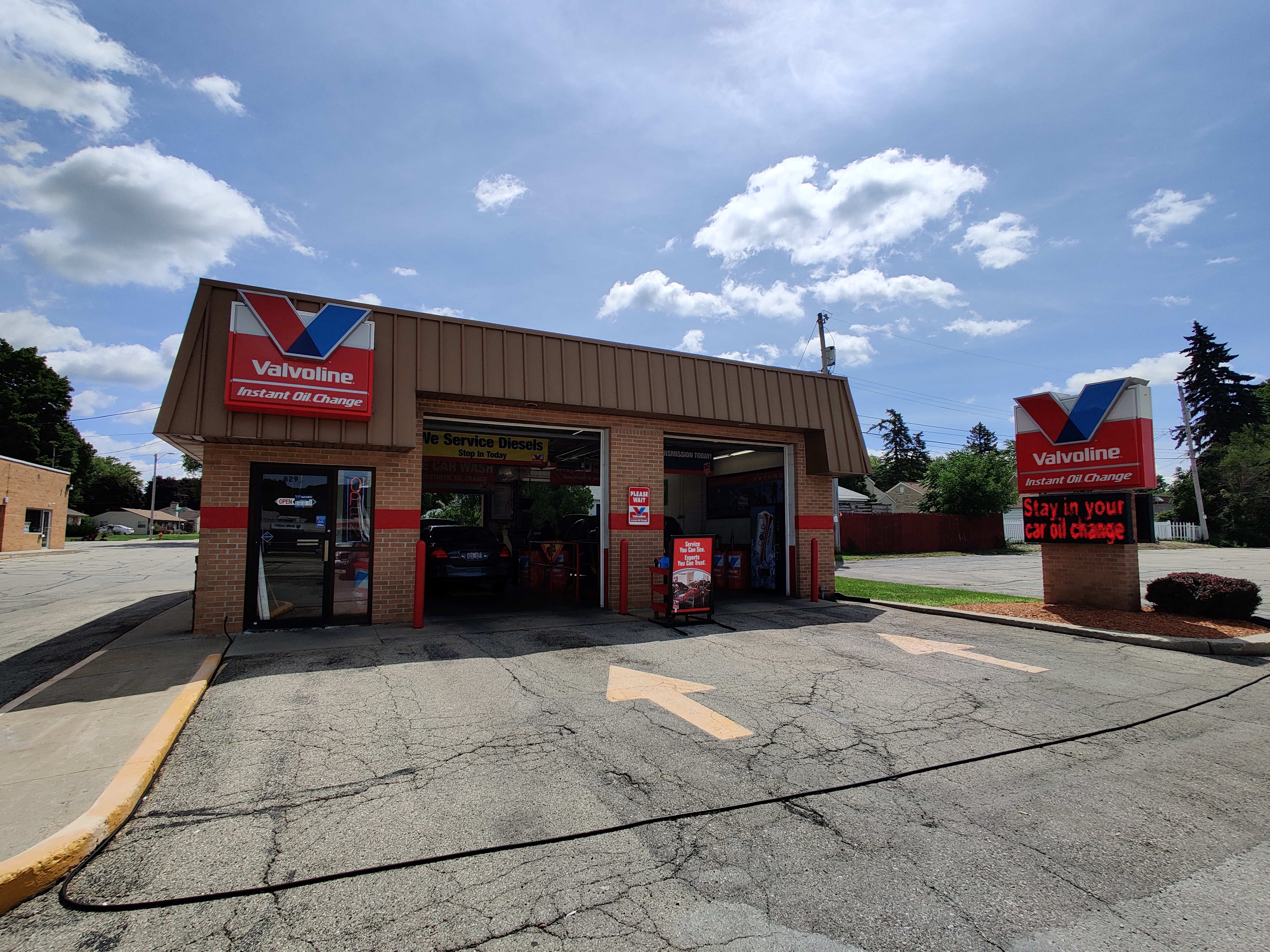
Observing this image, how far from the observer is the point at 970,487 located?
36.9 m

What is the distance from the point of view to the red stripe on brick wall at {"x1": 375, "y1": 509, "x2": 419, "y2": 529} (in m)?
9.54

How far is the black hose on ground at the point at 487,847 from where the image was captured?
2.88m

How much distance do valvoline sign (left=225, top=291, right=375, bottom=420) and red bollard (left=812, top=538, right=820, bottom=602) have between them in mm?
8737

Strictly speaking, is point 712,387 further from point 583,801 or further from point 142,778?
point 142,778

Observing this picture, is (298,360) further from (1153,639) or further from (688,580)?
(1153,639)

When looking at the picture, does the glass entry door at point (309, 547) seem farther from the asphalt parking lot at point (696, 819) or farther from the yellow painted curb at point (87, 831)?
the yellow painted curb at point (87, 831)

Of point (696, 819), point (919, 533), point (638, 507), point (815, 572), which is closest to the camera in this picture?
point (696, 819)

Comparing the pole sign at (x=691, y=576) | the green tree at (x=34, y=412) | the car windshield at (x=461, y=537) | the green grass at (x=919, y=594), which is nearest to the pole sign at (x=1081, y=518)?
the green grass at (x=919, y=594)

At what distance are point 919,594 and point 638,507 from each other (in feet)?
22.0

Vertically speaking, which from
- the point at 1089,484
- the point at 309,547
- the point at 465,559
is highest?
the point at 1089,484

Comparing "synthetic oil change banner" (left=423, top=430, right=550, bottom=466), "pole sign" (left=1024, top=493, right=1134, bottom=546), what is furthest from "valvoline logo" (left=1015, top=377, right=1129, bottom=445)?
"synthetic oil change banner" (left=423, top=430, right=550, bottom=466)

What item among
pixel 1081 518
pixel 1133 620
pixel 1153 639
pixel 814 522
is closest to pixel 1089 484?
pixel 1081 518

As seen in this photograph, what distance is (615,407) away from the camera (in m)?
11.0

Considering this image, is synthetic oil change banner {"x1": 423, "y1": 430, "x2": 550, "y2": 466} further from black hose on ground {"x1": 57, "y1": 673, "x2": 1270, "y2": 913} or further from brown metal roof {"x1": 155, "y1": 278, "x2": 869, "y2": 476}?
black hose on ground {"x1": 57, "y1": 673, "x2": 1270, "y2": 913}
